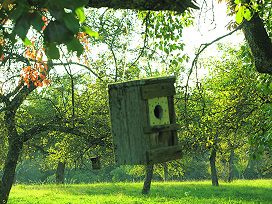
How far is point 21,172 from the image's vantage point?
4838 cm

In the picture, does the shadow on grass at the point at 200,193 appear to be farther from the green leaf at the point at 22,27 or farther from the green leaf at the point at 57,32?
the green leaf at the point at 22,27

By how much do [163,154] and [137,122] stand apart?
437 millimetres

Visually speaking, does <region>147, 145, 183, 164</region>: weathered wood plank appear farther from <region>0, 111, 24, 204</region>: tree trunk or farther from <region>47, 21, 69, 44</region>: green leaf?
<region>0, 111, 24, 204</region>: tree trunk

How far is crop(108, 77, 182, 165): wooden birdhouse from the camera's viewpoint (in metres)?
3.02

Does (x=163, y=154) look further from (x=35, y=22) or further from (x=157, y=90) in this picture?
(x=35, y=22)

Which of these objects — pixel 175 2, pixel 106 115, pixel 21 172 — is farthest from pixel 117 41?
pixel 21 172

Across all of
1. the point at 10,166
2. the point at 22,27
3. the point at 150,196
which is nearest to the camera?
the point at 22,27

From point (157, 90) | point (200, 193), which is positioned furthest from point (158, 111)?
point (200, 193)

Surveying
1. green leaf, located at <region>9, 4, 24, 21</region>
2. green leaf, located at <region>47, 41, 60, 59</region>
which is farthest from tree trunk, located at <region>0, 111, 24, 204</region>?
green leaf, located at <region>9, 4, 24, 21</region>

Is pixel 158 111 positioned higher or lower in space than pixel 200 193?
higher

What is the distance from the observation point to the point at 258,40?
5.40 meters

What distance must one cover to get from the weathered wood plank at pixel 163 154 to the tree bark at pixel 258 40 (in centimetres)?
310

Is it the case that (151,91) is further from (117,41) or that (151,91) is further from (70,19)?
(117,41)

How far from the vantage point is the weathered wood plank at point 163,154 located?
2.96 m
